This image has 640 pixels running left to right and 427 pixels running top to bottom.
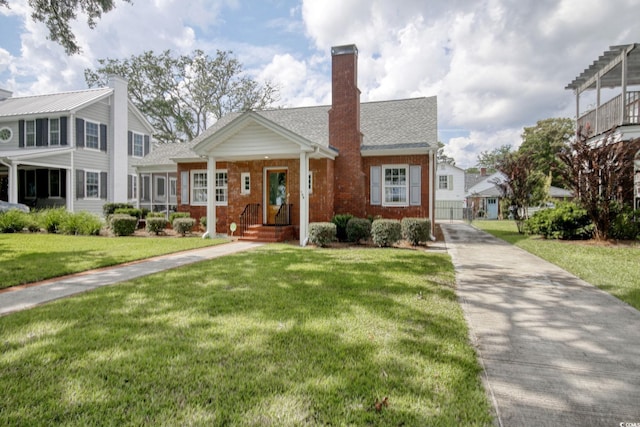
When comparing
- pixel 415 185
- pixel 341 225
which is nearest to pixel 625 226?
pixel 415 185

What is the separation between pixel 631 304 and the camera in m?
4.95

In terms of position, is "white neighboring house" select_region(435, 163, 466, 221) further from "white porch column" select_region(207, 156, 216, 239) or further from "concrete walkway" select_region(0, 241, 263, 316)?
"concrete walkway" select_region(0, 241, 263, 316)

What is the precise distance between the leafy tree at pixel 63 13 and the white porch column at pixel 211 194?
18.0 ft

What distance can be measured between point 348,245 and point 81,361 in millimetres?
8900

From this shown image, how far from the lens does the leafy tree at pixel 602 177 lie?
11.1 meters

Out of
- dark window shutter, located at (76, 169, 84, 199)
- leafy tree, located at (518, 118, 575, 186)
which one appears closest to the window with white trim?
dark window shutter, located at (76, 169, 84, 199)

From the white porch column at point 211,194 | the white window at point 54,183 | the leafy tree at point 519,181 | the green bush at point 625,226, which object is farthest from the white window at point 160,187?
the green bush at point 625,226

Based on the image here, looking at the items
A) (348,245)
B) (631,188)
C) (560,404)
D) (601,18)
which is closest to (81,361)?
(560,404)

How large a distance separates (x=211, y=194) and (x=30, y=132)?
14797mm

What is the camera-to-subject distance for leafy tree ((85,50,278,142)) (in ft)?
104

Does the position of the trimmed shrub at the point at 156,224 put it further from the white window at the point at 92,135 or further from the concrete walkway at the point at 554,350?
the concrete walkway at the point at 554,350

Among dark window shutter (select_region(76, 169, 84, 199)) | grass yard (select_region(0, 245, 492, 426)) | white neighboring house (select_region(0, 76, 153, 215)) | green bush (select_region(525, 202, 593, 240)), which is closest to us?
grass yard (select_region(0, 245, 492, 426))

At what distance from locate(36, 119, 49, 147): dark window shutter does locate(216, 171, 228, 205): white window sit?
12053mm

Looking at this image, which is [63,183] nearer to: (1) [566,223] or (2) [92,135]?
(2) [92,135]
